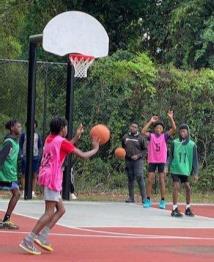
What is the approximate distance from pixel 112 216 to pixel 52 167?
17.8 feet

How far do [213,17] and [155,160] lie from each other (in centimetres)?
1057

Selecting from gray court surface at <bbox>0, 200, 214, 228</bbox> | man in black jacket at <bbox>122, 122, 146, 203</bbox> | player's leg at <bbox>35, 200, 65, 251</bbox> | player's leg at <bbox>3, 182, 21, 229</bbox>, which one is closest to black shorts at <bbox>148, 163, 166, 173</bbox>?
man in black jacket at <bbox>122, 122, 146, 203</bbox>

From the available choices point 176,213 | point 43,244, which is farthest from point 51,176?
point 176,213

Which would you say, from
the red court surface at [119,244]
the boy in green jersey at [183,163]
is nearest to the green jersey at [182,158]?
the boy in green jersey at [183,163]

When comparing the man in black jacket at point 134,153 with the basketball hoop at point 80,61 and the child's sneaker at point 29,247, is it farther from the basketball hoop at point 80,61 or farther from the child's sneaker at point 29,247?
the child's sneaker at point 29,247

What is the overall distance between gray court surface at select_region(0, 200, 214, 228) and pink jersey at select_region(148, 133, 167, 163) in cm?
115

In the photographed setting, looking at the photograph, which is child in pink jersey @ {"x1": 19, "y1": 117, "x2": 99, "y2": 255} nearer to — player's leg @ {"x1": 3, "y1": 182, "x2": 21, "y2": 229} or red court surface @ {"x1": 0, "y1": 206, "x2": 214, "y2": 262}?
red court surface @ {"x1": 0, "y1": 206, "x2": 214, "y2": 262}

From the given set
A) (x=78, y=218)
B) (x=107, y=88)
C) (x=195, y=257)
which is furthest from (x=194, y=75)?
(x=195, y=257)

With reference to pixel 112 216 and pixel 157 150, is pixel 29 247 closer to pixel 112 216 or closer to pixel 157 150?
pixel 112 216

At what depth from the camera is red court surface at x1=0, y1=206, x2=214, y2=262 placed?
36.3ft

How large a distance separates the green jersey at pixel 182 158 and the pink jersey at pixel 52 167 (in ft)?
20.6

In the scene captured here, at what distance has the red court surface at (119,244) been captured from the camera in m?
11.1

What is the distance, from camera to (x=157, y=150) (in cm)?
1884

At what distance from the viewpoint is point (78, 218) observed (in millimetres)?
15891
